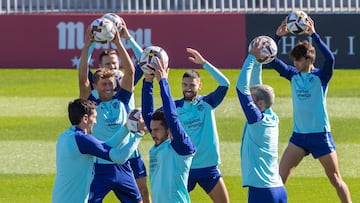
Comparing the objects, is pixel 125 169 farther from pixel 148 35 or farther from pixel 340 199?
pixel 148 35

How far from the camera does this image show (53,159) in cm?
1587

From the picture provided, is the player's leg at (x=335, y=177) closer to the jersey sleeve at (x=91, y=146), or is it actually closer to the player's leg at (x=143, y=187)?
the player's leg at (x=143, y=187)

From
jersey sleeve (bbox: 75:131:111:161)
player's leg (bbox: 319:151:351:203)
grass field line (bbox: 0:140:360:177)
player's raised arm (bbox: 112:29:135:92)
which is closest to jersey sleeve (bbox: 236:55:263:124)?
jersey sleeve (bbox: 75:131:111:161)

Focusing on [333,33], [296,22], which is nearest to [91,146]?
[296,22]

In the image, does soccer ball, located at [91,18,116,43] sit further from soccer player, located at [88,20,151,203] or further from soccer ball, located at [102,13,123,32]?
soccer player, located at [88,20,151,203]

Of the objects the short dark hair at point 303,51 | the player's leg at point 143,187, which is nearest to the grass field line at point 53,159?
the short dark hair at point 303,51

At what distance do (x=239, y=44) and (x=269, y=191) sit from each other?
49.1 ft

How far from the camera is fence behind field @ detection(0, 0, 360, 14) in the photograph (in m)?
25.0

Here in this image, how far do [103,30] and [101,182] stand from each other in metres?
1.62

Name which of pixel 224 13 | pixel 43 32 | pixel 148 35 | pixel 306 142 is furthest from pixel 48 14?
pixel 306 142

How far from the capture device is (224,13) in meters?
25.0

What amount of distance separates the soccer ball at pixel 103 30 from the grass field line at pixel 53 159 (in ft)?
15.4

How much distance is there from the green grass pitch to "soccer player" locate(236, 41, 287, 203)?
3302 mm

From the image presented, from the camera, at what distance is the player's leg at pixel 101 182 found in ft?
35.7
